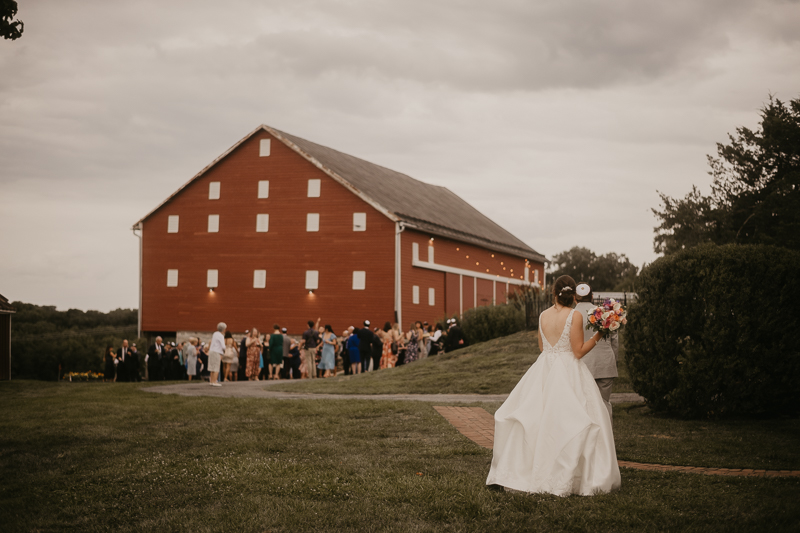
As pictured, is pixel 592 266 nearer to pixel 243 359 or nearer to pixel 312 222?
pixel 312 222

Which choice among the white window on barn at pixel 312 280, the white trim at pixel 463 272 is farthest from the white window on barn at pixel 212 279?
the white trim at pixel 463 272

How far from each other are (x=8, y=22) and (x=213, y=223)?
2960 cm

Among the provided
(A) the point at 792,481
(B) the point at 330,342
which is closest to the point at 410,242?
(B) the point at 330,342

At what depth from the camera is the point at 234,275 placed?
124 ft

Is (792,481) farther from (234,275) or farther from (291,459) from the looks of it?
(234,275)

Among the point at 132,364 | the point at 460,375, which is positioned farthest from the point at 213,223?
the point at 460,375

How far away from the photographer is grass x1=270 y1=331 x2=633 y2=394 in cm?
1658

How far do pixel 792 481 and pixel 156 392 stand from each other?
13.9 meters

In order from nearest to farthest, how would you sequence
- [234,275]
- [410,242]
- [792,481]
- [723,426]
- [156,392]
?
[792,481] < [723,426] < [156,392] < [410,242] < [234,275]

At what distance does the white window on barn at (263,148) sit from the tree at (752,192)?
2008 centimetres

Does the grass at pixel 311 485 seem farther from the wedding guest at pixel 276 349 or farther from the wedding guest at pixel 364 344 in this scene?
the wedding guest at pixel 364 344

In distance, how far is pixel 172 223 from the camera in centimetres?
3938

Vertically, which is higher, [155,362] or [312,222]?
[312,222]

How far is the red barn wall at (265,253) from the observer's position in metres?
35.2
